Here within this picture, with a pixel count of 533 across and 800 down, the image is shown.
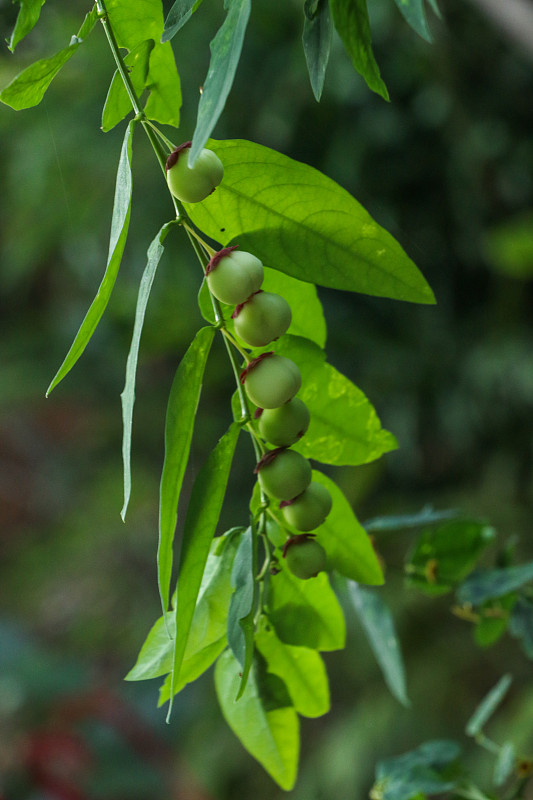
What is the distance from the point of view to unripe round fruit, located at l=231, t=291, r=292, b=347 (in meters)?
0.20

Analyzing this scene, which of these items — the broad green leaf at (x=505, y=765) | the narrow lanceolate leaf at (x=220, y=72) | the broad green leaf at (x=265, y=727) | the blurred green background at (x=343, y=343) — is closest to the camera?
the narrow lanceolate leaf at (x=220, y=72)

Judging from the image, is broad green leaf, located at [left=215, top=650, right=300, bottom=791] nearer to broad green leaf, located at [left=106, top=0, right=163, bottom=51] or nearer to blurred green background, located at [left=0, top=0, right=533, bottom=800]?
broad green leaf, located at [left=106, top=0, right=163, bottom=51]

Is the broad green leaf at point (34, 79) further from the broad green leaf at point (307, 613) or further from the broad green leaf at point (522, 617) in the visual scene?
the broad green leaf at point (522, 617)

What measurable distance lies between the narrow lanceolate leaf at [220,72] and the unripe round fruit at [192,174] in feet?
0.06

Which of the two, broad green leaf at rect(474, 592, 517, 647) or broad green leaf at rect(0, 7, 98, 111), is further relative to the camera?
broad green leaf at rect(474, 592, 517, 647)

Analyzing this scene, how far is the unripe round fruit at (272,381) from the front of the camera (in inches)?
8.1

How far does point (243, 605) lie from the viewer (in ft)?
0.70

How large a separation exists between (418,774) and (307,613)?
15 cm

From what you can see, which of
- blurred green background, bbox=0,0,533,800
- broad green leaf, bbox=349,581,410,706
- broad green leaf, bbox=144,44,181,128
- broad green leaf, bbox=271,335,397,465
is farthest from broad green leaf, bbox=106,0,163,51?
blurred green background, bbox=0,0,533,800

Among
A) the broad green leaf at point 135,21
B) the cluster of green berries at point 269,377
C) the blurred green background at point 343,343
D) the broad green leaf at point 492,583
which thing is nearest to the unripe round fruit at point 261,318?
the cluster of green berries at point 269,377

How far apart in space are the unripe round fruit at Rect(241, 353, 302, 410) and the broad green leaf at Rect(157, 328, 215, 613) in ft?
0.05

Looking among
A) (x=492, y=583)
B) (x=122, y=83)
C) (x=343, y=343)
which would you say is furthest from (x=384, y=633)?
(x=343, y=343)

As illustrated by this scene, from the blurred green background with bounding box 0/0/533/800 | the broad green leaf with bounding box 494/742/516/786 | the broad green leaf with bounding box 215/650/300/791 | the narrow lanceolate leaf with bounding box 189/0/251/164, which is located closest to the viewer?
the narrow lanceolate leaf with bounding box 189/0/251/164

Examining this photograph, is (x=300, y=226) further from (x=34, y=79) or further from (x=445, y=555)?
(x=445, y=555)
